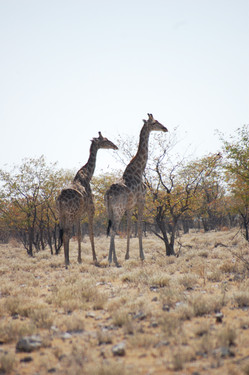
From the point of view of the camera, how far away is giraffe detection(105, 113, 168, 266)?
1264cm

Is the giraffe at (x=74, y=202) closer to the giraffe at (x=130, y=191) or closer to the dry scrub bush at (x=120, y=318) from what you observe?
the giraffe at (x=130, y=191)

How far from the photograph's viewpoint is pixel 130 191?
13172 millimetres

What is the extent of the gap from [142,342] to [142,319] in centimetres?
107

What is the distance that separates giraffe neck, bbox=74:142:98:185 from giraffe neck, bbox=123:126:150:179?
168 cm

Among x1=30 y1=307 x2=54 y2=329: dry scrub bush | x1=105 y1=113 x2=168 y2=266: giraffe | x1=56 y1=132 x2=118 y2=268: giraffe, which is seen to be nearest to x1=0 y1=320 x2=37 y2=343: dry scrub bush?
x1=30 y1=307 x2=54 y2=329: dry scrub bush

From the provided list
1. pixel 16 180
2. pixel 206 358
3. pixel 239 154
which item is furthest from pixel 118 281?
pixel 16 180

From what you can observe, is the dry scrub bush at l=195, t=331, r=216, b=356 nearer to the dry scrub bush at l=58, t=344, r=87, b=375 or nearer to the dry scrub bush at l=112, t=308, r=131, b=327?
the dry scrub bush at l=112, t=308, r=131, b=327

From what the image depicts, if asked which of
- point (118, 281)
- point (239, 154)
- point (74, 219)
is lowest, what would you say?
point (118, 281)

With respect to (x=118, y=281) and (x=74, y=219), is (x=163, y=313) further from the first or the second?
(x=74, y=219)

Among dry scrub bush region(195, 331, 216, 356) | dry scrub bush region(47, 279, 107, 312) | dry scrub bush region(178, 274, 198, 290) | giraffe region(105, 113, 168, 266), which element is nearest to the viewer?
dry scrub bush region(195, 331, 216, 356)

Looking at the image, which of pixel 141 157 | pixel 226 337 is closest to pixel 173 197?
pixel 141 157

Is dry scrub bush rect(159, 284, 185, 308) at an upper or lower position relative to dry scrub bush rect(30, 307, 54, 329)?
upper

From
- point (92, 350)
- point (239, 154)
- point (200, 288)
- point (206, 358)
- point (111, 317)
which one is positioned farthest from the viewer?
point (239, 154)

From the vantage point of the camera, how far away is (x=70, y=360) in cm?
388
